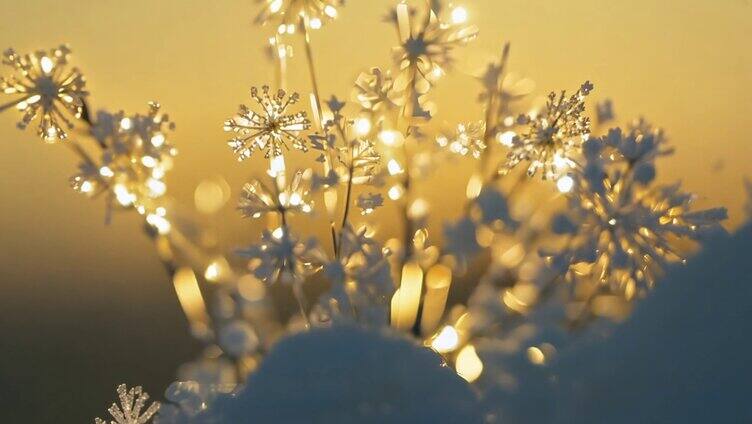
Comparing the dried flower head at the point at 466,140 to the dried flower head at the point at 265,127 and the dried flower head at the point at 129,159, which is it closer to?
the dried flower head at the point at 265,127

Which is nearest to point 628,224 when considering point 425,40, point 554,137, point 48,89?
point 554,137

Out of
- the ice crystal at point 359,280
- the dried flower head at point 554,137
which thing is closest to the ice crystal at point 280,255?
the ice crystal at point 359,280

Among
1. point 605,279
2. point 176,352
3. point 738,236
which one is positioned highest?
point 738,236

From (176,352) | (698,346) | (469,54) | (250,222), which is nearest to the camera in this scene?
(698,346)

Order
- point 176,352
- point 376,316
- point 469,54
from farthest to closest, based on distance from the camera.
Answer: point 176,352, point 469,54, point 376,316

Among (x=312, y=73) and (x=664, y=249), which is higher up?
(x=312, y=73)

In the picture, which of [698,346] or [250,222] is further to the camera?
[250,222]

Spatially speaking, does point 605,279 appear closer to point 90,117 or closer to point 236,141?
point 236,141

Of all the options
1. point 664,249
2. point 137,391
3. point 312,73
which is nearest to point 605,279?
point 664,249

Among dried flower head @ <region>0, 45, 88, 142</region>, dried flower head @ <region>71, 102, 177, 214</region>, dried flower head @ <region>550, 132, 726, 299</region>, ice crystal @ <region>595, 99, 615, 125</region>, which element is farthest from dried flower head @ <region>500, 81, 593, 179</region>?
dried flower head @ <region>0, 45, 88, 142</region>
